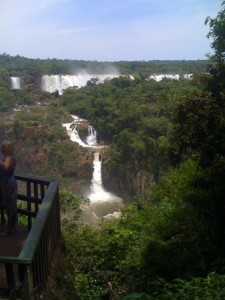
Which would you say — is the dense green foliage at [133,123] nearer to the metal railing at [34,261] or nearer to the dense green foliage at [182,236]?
the dense green foliage at [182,236]

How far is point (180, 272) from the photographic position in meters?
6.26

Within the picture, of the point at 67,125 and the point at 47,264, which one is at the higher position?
the point at 47,264

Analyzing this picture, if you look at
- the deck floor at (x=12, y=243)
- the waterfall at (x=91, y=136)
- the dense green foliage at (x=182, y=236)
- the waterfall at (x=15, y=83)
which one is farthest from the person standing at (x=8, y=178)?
the waterfall at (x=15, y=83)

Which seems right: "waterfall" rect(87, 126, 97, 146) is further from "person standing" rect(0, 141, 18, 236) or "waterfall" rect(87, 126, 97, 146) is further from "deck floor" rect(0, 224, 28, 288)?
"person standing" rect(0, 141, 18, 236)

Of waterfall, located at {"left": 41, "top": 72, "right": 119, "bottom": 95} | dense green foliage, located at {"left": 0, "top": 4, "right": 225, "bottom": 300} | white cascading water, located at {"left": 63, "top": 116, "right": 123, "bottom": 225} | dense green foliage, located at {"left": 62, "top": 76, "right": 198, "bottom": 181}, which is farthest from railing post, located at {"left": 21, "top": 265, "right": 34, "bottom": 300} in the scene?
waterfall, located at {"left": 41, "top": 72, "right": 119, "bottom": 95}

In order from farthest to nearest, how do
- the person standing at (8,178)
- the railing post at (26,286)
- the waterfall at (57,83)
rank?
the waterfall at (57,83) → the person standing at (8,178) → the railing post at (26,286)

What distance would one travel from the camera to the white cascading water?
1099 inches

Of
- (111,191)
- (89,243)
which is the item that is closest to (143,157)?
(111,191)

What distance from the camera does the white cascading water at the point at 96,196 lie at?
91.6ft

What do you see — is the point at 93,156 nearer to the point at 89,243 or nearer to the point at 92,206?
the point at 92,206

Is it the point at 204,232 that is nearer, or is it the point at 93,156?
the point at 204,232

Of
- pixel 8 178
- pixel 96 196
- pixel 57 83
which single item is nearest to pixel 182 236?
pixel 8 178

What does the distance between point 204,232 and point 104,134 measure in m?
33.2

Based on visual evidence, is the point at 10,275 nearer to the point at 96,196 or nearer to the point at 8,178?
the point at 8,178
